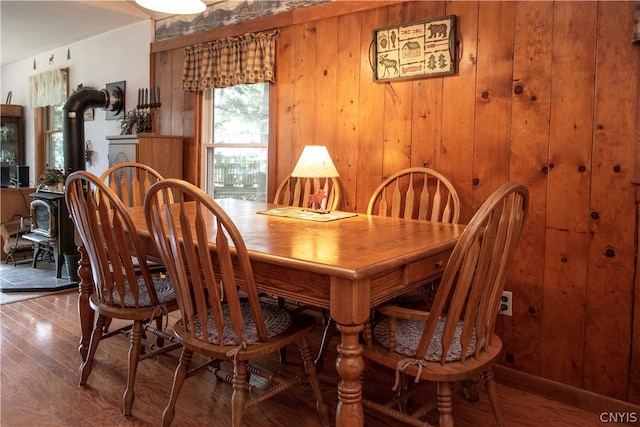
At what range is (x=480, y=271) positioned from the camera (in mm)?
1496

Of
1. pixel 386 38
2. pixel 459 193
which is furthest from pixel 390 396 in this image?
pixel 386 38

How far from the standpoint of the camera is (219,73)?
12.3ft

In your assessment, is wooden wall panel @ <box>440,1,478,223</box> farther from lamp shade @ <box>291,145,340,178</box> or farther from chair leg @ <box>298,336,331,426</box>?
chair leg @ <box>298,336,331,426</box>

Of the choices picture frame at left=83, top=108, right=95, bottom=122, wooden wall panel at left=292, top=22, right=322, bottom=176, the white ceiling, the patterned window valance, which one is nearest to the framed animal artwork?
wooden wall panel at left=292, top=22, right=322, bottom=176

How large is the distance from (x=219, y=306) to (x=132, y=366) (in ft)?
2.22

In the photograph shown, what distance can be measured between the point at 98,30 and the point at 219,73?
2.03 meters

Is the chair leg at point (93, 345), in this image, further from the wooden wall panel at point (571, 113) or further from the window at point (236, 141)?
the wooden wall panel at point (571, 113)

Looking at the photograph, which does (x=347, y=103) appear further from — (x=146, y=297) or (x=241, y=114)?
(x=146, y=297)

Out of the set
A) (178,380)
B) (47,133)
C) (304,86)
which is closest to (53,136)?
(47,133)

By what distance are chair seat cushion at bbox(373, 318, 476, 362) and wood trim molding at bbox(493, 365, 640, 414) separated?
819 mm

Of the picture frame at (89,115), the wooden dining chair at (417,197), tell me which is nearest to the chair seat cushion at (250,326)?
the wooden dining chair at (417,197)

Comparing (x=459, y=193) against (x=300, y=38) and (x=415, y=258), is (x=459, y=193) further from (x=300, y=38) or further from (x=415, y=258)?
(x=300, y=38)

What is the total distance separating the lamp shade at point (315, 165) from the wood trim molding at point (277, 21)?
88 cm

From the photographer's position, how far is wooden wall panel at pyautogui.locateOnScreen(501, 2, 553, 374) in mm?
2279
